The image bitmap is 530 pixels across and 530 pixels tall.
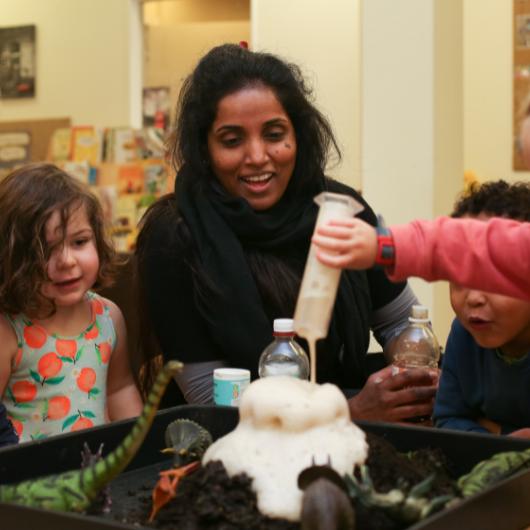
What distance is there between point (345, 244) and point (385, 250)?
51 mm

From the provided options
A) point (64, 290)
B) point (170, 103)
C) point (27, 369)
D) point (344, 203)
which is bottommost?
point (27, 369)

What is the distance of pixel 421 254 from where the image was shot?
97cm

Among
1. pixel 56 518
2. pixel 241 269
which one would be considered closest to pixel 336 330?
pixel 241 269

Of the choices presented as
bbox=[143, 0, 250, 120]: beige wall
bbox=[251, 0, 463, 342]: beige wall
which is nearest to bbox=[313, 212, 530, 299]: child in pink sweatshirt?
bbox=[251, 0, 463, 342]: beige wall

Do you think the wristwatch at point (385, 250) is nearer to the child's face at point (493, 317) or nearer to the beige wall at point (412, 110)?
the child's face at point (493, 317)

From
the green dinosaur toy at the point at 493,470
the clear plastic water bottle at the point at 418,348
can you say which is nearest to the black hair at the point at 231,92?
the clear plastic water bottle at the point at 418,348

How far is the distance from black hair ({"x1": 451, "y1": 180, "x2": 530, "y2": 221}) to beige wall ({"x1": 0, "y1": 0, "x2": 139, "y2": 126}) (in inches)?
117

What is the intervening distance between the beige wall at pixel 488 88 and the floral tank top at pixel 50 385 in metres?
2.82

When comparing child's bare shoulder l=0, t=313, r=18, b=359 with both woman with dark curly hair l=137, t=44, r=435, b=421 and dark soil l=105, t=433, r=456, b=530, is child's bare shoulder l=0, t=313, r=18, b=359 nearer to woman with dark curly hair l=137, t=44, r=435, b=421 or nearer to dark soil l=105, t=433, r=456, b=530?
woman with dark curly hair l=137, t=44, r=435, b=421

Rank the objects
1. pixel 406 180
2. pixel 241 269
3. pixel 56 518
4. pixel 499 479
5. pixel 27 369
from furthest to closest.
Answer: pixel 406 180 < pixel 241 269 < pixel 27 369 < pixel 499 479 < pixel 56 518

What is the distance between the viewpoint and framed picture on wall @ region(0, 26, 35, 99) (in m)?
4.39

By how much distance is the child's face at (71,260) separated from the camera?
1.68 m

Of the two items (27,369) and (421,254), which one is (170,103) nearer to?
(27,369)

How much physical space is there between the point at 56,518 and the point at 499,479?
1.36ft
